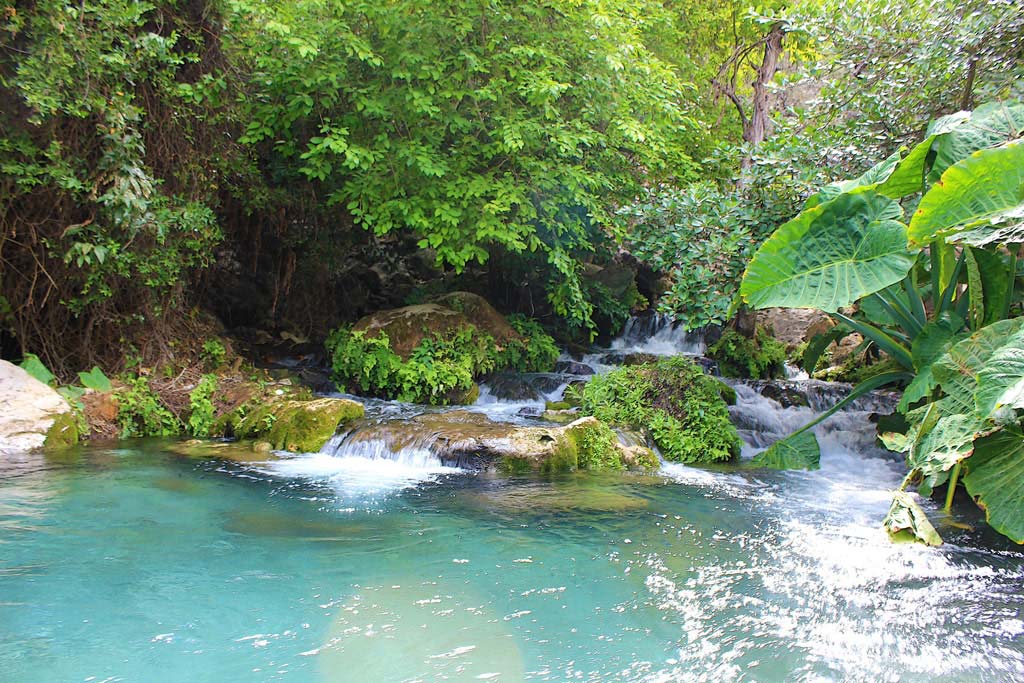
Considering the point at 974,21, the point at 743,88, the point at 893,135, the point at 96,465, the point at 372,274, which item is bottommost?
the point at 96,465

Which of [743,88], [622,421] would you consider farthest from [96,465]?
[743,88]

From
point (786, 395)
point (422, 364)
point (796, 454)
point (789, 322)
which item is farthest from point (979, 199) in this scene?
point (789, 322)

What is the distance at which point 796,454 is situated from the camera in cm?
694

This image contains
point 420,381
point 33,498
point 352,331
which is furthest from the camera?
point 352,331

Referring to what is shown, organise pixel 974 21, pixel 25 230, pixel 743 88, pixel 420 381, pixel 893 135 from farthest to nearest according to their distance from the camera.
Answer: pixel 743 88
pixel 420 381
pixel 25 230
pixel 893 135
pixel 974 21

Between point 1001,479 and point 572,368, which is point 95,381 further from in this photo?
point 1001,479

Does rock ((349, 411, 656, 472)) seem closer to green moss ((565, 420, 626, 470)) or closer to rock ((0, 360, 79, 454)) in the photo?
green moss ((565, 420, 626, 470))

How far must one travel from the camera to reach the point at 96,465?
23.4ft

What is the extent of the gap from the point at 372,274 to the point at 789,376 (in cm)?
858

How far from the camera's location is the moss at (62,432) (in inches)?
310

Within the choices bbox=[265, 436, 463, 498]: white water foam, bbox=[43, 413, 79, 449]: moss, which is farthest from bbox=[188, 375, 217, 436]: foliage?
bbox=[265, 436, 463, 498]: white water foam

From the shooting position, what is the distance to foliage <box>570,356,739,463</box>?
27.5 ft

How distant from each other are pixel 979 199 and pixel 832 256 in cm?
100

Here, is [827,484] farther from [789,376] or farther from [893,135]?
[789,376]
